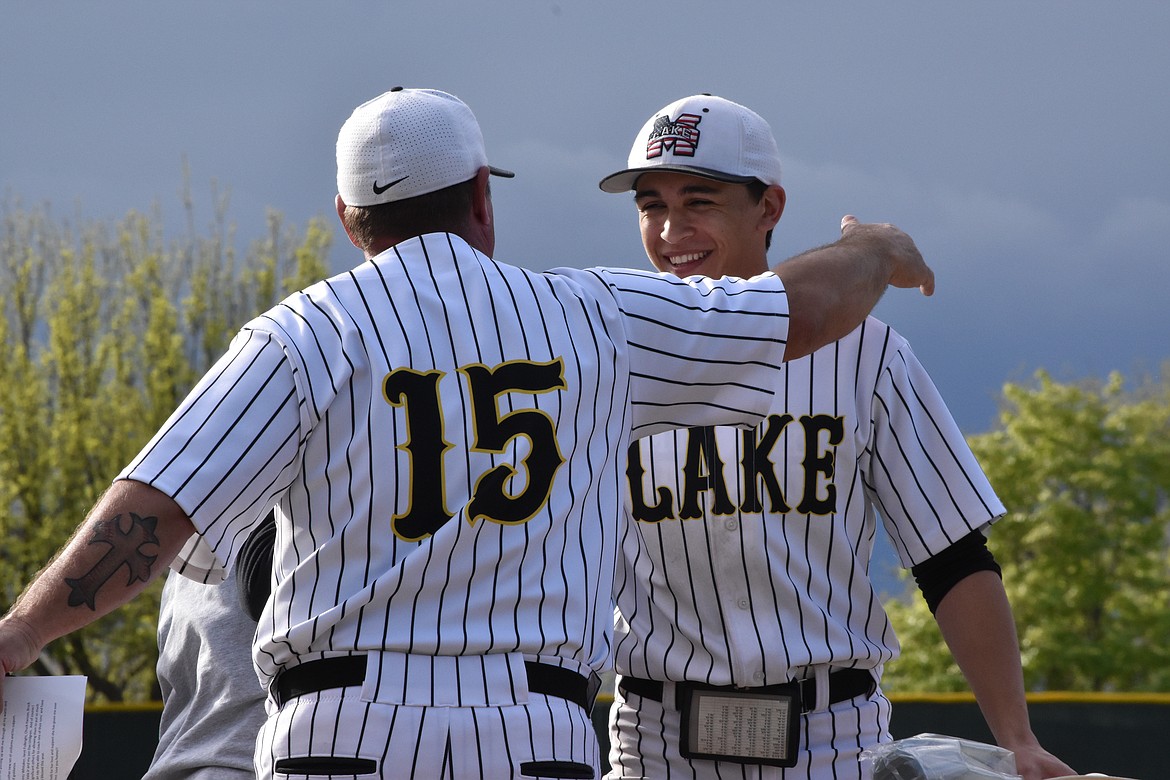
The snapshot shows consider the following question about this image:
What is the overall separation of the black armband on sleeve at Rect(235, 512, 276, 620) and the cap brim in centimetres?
130

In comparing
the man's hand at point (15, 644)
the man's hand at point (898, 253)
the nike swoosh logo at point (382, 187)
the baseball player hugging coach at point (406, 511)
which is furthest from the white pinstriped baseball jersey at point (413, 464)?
the man's hand at point (898, 253)

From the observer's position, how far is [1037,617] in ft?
58.6

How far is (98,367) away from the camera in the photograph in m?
16.8

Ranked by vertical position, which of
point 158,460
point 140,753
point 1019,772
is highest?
point 158,460

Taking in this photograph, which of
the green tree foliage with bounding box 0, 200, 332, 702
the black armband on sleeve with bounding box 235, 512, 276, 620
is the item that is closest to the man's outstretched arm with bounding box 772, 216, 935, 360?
the black armband on sleeve with bounding box 235, 512, 276, 620

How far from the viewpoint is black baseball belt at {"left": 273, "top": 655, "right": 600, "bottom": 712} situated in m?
1.92

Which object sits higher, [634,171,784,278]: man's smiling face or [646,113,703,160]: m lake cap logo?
[646,113,703,160]: m lake cap logo

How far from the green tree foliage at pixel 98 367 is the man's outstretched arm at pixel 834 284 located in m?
13.7

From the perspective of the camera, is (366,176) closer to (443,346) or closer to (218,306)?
(443,346)

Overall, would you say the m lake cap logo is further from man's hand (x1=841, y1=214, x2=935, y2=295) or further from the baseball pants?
the baseball pants

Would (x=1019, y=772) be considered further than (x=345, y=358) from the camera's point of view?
Yes

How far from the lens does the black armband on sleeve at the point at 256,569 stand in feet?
8.24

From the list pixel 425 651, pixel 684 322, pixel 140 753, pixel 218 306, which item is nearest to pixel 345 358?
pixel 425 651

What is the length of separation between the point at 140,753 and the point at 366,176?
460 cm
